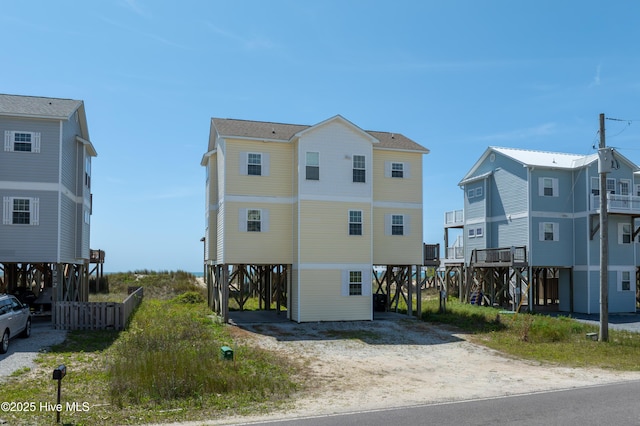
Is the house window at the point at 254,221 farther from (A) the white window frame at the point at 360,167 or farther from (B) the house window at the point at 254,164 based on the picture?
(A) the white window frame at the point at 360,167

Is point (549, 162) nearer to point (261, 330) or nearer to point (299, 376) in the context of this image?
point (261, 330)

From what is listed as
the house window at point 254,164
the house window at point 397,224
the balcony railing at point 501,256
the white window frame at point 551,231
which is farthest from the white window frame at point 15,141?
the white window frame at point 551,231

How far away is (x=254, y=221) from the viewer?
27188mm

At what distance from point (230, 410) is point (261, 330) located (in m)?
12.7

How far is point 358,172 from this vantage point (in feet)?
91.6

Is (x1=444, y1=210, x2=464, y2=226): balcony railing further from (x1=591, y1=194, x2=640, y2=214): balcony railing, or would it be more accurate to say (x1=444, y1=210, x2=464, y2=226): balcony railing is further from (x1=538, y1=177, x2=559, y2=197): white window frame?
(x1=591, y1=194, x2=640, y2=214): balcony railing

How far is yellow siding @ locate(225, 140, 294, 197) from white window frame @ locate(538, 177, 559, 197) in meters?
17.6

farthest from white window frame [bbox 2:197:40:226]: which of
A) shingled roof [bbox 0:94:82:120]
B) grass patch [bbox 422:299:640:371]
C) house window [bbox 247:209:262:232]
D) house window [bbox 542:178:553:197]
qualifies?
house window [bbox 542:178:553:197]

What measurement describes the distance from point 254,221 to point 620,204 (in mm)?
23715

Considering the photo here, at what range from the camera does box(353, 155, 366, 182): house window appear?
27859 mm

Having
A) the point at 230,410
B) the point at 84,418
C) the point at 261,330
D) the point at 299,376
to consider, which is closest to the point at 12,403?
the point at 84,418

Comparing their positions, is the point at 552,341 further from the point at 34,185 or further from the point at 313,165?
the point at 34,185

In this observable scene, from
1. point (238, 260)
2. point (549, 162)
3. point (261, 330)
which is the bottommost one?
point (261, 330)

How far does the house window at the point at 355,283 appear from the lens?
27.5 meters
